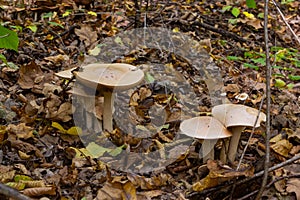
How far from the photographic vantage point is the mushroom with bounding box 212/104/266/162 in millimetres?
2617

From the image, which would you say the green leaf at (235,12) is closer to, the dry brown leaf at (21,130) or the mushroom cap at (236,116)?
the mushroom cap at (236,116)

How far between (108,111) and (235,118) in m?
1.03

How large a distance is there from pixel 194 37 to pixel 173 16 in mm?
637

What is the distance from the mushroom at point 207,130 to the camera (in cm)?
265

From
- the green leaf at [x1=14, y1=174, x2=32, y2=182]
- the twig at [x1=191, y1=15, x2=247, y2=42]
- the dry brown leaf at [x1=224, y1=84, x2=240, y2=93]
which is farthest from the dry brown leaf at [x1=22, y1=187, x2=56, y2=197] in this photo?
the twig at [x1=191, y1=15, x2=247, y2=42]

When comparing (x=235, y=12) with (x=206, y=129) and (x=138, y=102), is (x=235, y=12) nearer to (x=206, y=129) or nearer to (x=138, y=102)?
(x=138, y=102)

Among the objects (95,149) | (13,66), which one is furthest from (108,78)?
(13,66)

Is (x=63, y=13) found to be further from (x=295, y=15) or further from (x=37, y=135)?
(x=295, y=15)

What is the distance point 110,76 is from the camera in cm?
285

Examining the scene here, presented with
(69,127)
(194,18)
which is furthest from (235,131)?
(194,18)

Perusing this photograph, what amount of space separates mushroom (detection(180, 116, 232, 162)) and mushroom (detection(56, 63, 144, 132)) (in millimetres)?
496

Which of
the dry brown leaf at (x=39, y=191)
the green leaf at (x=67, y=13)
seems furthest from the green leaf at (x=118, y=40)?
the dry brown leaf at (x=39, y=191)

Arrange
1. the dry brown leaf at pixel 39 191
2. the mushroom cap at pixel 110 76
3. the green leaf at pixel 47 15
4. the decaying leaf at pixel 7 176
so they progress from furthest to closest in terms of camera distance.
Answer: the green leaf at pixel 47 15, the mushroom cap at pixel 110 76, the decaying leaf at pixel 7 176, the dry brown leaf at pixel 39 191

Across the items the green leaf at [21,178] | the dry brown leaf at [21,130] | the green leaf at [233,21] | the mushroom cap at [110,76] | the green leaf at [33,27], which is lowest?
the green leaf at [21,178]
